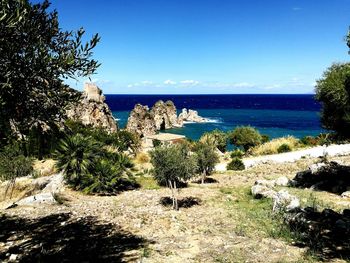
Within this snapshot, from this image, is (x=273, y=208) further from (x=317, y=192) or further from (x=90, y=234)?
(x=90, y=234)

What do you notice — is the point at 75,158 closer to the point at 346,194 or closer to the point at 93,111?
the point at 346,194

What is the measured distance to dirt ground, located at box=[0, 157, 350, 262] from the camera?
11914 millimetres

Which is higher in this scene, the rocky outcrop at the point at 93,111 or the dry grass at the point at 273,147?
the rocky outcrop at the point at 93,111

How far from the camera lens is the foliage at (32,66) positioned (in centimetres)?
846

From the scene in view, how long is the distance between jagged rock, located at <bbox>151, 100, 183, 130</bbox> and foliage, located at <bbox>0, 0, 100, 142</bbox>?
420ft

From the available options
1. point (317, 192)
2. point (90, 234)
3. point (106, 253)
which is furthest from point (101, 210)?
point (317, 192)

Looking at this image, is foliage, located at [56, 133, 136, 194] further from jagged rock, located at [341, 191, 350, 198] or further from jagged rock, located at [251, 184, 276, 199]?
jagged rock, located at [341, 191, 350, 198]

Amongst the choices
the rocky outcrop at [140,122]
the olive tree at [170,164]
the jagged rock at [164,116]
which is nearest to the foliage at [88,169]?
the olive tree at [170,164]

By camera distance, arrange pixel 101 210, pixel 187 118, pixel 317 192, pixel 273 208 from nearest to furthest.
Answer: pixel 273 208
pixel 101 210
pixel 317 192
pixel 187 118

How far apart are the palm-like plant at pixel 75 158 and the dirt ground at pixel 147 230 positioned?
5.57 ft

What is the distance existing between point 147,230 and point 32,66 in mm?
9408

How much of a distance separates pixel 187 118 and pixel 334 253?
15599 cm

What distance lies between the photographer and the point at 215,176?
30469 millimetres

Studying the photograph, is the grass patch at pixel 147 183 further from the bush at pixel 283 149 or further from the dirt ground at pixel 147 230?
the bush at pixel 283 149
